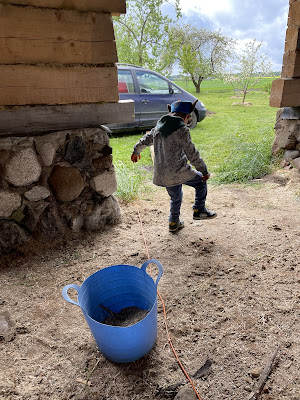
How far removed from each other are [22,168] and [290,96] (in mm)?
A: 3671

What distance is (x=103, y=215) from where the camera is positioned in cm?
308

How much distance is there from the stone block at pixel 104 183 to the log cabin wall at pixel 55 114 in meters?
0.01

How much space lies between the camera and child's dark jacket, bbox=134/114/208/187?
267cm

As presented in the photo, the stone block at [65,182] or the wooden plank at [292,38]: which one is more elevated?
the wooden plank at [292,38]

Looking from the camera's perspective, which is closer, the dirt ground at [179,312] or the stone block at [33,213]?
the dirt ground at [179,312]

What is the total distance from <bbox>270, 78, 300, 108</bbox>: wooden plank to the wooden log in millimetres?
2663

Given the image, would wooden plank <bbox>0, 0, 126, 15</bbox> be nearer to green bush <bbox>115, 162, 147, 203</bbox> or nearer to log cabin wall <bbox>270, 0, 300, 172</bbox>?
green bush <bbox>115, 162, 147, 203</bbox>

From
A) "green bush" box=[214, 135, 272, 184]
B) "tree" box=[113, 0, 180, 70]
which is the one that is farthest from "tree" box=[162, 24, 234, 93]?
"green bush" box=[214, 135, 272, 184]

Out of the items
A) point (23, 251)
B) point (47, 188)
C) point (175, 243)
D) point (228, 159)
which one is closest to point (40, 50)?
point (47, 188)

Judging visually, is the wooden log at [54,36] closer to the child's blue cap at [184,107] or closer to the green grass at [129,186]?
the child's blue cap at [184,107]

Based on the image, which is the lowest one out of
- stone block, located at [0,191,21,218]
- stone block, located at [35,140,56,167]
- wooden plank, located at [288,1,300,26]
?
stone block, located at [0,191,21,218]

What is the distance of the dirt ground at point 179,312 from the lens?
153 cm

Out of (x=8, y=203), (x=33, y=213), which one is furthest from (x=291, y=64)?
(x=8, y=203)

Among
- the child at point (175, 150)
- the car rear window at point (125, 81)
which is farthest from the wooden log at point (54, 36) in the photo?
the car rear window at point (125, 81)
